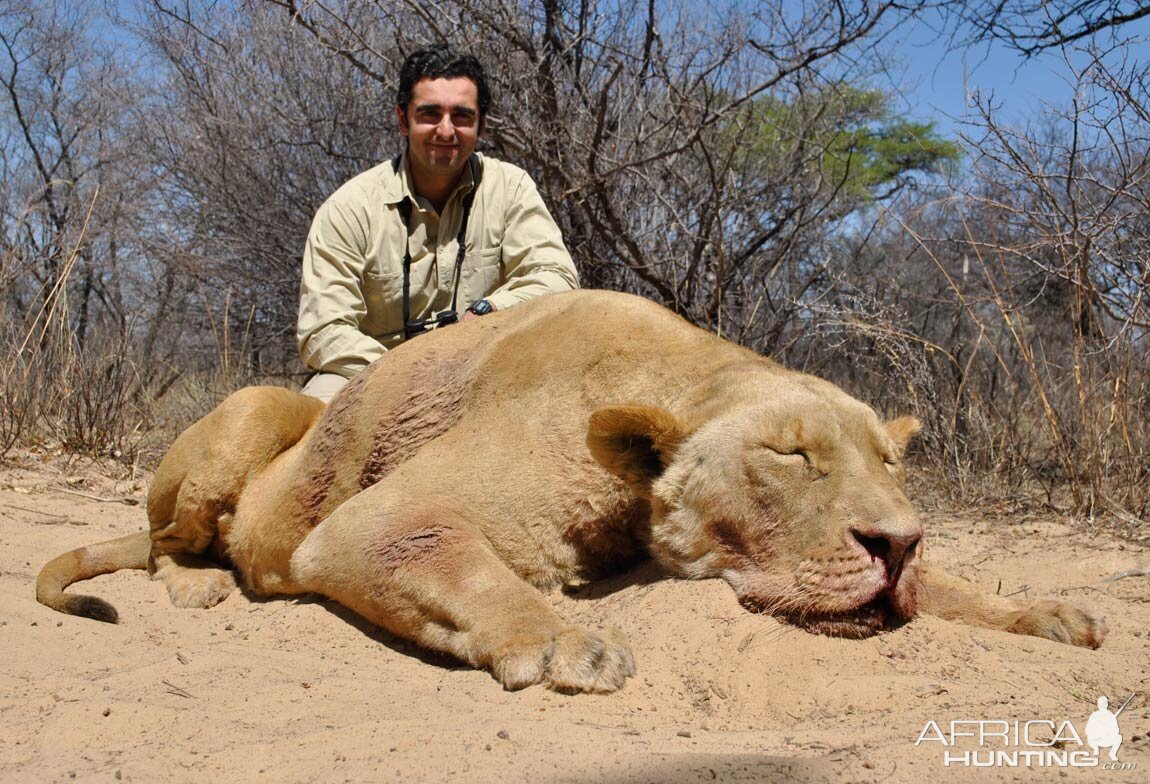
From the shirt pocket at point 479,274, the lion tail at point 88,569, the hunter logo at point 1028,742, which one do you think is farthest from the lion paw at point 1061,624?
the shirt pocket at point 479,274

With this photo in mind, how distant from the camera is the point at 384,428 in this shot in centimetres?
418

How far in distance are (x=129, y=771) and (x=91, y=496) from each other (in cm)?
447

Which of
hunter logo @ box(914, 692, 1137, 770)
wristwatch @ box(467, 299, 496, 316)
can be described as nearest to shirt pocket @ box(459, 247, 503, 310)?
wristwatch @ box(467, 299, 496, 316)

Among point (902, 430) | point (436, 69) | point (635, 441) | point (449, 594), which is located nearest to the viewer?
point (449, 594)

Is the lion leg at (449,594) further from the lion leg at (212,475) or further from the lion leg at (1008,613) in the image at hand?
the lion leg at (1008,613)

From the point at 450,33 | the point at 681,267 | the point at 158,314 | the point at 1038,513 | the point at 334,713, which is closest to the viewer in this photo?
the point at 334,713

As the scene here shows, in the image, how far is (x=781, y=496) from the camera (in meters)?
3.15

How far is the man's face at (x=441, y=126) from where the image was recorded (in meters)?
5.68

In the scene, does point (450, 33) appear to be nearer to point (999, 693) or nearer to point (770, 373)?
point (770, 373)

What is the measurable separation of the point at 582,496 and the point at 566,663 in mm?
749

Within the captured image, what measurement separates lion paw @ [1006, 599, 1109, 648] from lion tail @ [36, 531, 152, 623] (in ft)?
10.6

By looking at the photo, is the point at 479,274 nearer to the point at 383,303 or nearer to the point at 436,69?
the point at 383,303

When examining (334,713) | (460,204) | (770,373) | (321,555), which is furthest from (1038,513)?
(334,713)

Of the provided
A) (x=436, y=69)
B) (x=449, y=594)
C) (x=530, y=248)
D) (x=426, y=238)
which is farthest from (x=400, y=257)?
(x=449, y=594)
